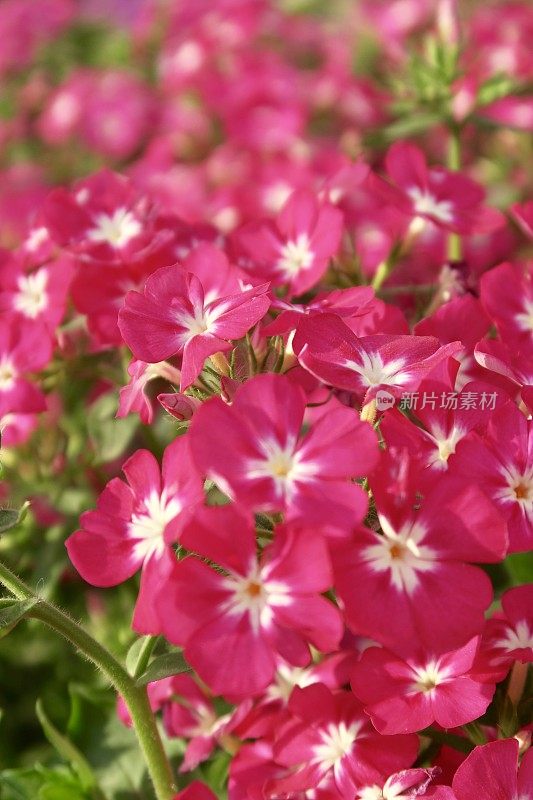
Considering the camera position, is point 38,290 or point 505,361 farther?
point 38,290

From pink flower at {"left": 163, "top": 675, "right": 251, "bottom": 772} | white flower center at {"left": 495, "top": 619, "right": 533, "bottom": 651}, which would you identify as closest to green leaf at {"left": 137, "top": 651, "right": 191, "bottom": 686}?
pink flower at {"left": 163, "top": 675, "right": 251, "bottom": 772}

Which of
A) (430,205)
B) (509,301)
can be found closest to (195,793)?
(509,301)

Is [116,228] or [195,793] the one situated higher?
[116,228]

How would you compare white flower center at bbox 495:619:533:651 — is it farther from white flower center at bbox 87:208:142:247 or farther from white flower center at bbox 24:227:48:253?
white flower center at bbox 24:227:48:253

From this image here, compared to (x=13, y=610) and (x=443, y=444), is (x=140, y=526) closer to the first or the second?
(x=13, y=610)

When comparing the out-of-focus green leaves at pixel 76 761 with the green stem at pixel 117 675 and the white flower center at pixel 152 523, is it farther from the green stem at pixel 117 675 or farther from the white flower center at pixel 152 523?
the white flower center at pixel 152 523

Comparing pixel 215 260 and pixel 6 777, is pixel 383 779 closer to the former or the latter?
pixel 6 777

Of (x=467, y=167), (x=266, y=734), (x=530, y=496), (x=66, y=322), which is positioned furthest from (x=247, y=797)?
(x=467, y=167)
